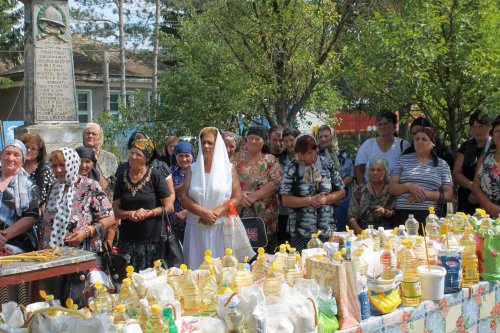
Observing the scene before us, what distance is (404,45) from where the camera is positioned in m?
5.99

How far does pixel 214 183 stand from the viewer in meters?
5.20

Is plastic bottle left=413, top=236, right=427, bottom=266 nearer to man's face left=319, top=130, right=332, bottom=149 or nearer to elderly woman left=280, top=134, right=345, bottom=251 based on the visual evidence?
elderly woman left=280, top=134, right=345, bottom=251

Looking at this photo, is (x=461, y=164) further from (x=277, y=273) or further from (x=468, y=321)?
(x=277, y=273)

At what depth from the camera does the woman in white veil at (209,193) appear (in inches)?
205

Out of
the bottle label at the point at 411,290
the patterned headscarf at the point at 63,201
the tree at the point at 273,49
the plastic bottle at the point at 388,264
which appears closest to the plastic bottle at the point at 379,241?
the plastic bottle at the point at 388,264

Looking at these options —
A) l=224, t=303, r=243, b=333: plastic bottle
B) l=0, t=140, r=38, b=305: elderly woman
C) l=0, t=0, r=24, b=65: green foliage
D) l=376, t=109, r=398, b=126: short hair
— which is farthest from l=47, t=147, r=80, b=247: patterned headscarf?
l=0, t=0, r=24, b=65: green foliage

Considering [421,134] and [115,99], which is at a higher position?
[115,99]

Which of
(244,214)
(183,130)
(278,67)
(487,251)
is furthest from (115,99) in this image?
(487,251)

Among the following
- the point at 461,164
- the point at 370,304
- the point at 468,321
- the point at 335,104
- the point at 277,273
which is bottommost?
the point at 468,321

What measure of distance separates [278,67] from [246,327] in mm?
6948

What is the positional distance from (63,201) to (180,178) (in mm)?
1758

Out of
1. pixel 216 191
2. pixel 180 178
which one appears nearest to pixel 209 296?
pixel 216 191

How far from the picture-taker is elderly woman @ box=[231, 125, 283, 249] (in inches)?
228

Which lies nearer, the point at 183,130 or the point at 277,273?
the point at 277,273
